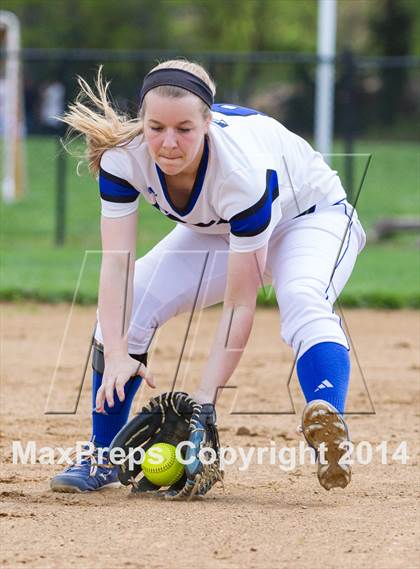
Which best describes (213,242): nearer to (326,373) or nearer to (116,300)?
(116,300)

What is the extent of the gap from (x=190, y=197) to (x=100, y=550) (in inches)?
48.8

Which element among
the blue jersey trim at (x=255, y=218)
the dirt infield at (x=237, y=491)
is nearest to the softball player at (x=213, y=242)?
the blue jersey trim at (x=255, y=218)

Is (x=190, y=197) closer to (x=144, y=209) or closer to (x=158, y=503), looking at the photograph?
(x=158, y=503)

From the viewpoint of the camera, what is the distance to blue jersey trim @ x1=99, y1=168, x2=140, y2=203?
387cm

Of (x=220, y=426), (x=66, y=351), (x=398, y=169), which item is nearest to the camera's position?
(x=220, y=426)

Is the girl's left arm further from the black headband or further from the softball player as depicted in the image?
the black headband

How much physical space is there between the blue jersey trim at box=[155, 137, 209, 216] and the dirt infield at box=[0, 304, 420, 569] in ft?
3.41

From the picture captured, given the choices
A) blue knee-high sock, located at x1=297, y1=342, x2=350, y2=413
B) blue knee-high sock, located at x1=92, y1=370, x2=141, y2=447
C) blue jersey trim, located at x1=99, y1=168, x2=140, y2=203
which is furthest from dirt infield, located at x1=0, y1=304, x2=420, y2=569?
blue jersey trim, located at x1=99, y1=168, x2=140, y2=203

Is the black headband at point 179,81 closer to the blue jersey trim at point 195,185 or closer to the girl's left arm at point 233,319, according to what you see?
the blue jersey trim at point 195,185

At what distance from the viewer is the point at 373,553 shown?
321 centimetres

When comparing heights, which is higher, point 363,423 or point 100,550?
point 100,550

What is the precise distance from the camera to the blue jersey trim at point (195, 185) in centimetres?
373

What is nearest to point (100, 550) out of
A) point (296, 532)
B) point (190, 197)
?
point (296, 532)

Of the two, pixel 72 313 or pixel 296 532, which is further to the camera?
pixel 72 313
